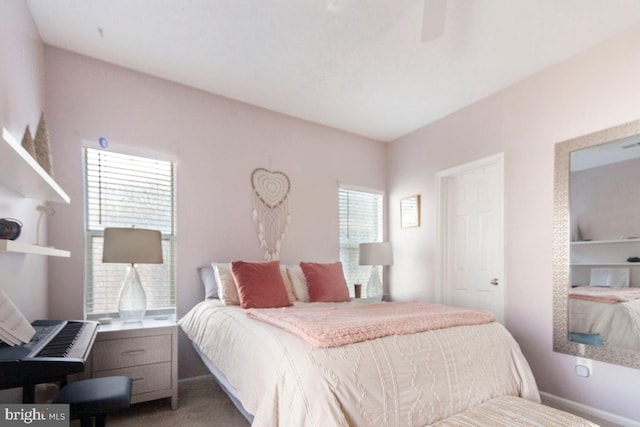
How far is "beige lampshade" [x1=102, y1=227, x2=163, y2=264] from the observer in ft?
8.08

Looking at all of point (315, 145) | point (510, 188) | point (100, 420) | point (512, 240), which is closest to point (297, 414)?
point (100, 420)

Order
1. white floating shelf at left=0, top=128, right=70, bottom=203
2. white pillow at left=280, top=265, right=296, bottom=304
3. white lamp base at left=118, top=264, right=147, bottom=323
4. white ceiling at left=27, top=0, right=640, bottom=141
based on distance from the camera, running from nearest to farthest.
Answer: white floating shelf at left=0, top=128, right=70, bottom=203 → white ceiling at left=27, top=0, right=640, bottom=141 → white lamp base at left=118, top=264, right=147, bottom=323 → white pillow at left=280, top=265, right=296, bottom=304

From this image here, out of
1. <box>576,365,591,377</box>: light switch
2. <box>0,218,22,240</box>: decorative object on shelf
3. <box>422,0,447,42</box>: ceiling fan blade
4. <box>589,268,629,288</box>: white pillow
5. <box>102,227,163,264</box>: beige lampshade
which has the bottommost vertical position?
<box>576,365,591,377</box>: light switch

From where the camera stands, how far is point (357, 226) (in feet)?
14.5

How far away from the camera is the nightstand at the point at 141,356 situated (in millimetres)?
2300

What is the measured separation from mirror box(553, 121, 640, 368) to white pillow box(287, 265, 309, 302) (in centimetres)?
213

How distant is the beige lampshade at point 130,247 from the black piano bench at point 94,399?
38.9 inches

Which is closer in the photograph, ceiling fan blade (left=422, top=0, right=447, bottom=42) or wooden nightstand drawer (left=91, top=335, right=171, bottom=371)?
ceiling fan blade (left=422, top=0, right=447, bottom=42)

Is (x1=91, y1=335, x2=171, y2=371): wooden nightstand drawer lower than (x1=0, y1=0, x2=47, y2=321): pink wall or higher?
lower

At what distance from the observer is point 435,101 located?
348cm

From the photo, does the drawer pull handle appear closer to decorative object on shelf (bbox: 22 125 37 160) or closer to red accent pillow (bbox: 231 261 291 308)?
red accent pillow (bbox: 231 261 291 308)

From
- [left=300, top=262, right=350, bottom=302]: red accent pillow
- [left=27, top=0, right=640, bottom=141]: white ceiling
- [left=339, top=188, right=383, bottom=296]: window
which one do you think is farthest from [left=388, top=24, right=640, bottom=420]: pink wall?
[left=300, top=262, right=350, bottom=302]: red accent pillow

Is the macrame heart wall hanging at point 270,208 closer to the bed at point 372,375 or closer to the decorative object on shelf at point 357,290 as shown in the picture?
the decorative object on shelf at point 357,290

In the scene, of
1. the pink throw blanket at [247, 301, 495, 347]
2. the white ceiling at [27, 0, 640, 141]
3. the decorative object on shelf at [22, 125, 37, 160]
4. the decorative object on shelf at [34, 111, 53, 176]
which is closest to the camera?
the pink throw blanket at [247, 301, 495, 347]
